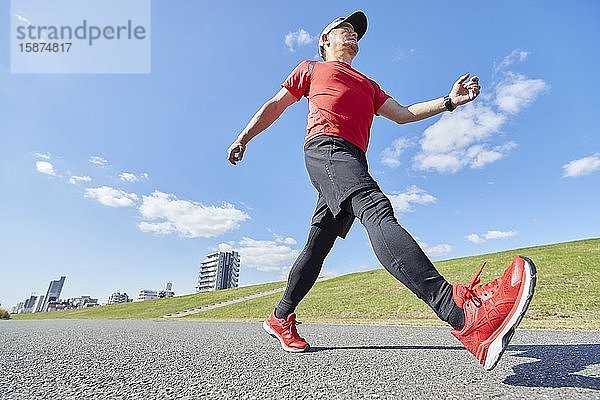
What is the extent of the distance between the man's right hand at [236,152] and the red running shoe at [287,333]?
112cm

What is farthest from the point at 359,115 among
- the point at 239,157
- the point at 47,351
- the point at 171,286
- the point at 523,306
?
the point at 171,286

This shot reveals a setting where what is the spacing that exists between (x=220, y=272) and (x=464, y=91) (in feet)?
418

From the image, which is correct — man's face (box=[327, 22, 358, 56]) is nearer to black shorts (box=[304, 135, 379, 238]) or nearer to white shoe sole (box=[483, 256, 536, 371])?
black shorts (box=[304, 135, 379, 238])

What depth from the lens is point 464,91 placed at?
7.34ft

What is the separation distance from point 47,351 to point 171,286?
147185mm

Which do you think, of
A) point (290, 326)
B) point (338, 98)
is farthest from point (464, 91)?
point (290, 326)

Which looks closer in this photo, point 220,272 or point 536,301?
point 536,301

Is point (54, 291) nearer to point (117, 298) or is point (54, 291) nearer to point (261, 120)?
point (117, 298)

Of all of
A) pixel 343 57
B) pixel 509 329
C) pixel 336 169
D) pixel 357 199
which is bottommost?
pixel 509 329

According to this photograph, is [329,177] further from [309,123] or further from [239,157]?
[239,157]

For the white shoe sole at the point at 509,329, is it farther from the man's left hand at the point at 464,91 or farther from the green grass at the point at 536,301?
the green grass at the point at 536,301

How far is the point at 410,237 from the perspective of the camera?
1.67 meters

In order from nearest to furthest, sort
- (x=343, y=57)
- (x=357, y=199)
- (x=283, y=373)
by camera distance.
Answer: (x=283, y=373) < (x=357, y=199) < (x=343, y=57)

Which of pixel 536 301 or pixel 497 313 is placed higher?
pixel 536 301
